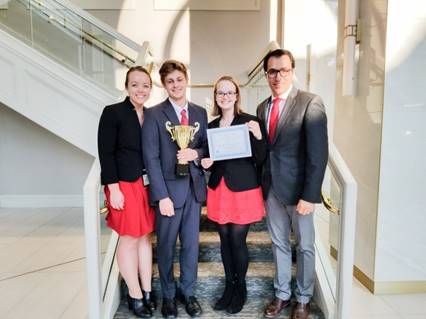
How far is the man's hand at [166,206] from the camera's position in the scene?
2.31 meters

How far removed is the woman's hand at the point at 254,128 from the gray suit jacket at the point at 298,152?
132 mm

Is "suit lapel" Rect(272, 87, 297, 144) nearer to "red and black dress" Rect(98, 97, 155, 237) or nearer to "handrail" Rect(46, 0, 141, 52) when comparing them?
"red and black dress" Rect(98, 97, 155, 237)

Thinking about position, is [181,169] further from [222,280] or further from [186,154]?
[222,280]

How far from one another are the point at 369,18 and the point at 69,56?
3.52 metres

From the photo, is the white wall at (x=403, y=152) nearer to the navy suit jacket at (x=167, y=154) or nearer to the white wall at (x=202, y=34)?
the navy suit jacket at (x=167, y=154)

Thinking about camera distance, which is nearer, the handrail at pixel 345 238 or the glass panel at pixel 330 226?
the handrail at pixel 345 238

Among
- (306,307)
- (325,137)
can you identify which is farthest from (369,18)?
(306,307)

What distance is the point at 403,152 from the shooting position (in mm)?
3178

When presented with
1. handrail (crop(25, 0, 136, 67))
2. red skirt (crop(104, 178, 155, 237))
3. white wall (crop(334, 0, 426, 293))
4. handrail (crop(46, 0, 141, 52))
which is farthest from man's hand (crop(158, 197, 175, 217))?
handrail (crop(46, 0, 141, 52))

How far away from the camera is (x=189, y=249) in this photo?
2488 mm

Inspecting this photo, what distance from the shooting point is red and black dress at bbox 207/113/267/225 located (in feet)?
7.76

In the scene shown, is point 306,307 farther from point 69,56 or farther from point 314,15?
point 314,15

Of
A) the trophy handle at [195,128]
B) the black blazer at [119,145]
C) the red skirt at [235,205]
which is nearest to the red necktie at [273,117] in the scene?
the red skirt at [235,205]

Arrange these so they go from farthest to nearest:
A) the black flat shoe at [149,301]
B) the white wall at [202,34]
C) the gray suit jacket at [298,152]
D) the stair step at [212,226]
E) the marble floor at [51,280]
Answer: the white wall at [202,34] → the stair step at [212,226] → the marble floor at [51,280] → the black flat shoe at [149,301] → the gray suit jacket at [298,152]
